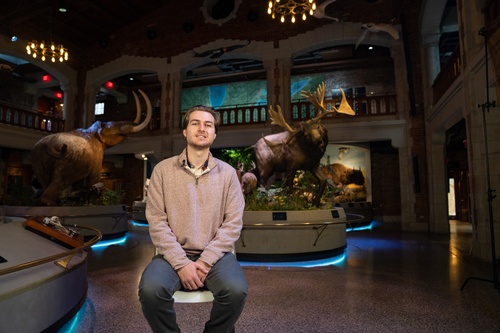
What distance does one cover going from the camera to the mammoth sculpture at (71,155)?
6285 millimetres

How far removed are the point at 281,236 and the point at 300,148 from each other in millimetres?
1741

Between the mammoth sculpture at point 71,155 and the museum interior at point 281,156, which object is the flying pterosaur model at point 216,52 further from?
the mammoth sculpture at point 71,155

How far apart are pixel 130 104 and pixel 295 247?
1495 centimetres

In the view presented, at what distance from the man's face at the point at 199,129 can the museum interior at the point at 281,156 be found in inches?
31.5

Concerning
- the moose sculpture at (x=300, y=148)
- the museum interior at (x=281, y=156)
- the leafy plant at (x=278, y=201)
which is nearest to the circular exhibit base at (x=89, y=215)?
the museum interior at (x=281, y=156)

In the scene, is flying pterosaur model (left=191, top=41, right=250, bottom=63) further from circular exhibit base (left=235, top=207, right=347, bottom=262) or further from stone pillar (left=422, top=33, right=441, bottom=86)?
circular exhibit base (left=235, top=207, right=347, bottom=262)

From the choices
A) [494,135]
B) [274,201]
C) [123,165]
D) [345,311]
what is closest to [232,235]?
[345,311]

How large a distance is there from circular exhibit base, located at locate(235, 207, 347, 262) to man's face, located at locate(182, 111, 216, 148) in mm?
3459

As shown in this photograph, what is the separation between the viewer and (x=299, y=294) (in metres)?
3.53

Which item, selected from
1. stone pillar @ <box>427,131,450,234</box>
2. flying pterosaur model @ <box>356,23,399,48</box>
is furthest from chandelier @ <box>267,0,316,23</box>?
stone pillar @ <box>427,131,450,234</box>

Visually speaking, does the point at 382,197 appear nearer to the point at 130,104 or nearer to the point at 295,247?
the point at 295,247

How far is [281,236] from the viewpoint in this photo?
5.29 meters

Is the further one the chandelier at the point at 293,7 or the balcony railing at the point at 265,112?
the balcony railing at the point at 265,112

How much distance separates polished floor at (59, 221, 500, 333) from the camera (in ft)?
8.77
